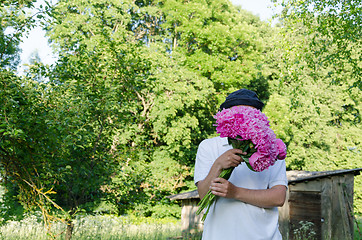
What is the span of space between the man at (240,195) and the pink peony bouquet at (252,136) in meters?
0.07

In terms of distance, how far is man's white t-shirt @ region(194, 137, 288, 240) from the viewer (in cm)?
206

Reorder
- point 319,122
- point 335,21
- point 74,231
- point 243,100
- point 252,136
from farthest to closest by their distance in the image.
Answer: point 319,122, point 335,21, point 74,231, point 243,100, point 252,136

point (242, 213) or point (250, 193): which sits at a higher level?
point (250, 193)

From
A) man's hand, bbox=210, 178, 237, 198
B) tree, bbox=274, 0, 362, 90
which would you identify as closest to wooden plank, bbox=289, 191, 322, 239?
tree, bbox=274, 0, 362, 90

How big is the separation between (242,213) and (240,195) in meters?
0.13

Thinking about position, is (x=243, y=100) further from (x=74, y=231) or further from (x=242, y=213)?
(x=74, y=231)

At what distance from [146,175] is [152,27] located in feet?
61.4

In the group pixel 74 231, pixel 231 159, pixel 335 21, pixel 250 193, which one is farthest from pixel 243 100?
pixel 335 21

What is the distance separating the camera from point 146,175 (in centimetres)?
784

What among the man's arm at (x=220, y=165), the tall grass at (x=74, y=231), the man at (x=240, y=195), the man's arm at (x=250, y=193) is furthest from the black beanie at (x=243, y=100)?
the tall grass at (x=74, y=231)

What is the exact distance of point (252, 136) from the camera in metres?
1.89

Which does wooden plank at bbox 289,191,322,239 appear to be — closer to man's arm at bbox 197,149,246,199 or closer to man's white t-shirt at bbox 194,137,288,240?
man's white t-shirt at bbox 194,137,288,240

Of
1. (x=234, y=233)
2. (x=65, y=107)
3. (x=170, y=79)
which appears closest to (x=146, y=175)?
(x=65, y=107)

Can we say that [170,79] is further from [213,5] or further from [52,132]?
[52,132]
